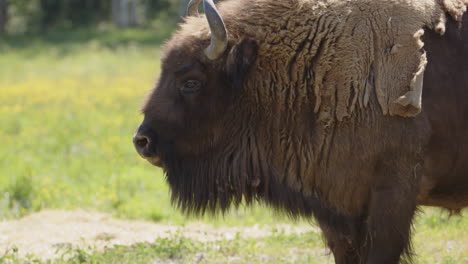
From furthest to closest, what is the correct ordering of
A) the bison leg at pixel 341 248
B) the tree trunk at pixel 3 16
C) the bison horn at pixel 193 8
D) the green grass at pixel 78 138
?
the tree trunk at pixel 3 16 → the green grass at pixel 78 138 → the bison horn at pixel 193 8 → the bison leg at pixel 341 248

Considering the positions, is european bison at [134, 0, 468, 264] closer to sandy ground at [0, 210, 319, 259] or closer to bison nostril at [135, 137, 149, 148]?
bison nostril at [135, 137, 149, 148]

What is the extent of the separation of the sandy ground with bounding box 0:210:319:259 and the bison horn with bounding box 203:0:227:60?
2481 millimetres

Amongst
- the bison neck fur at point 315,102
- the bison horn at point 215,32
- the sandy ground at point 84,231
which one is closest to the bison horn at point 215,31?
the bison horn at point 215,32

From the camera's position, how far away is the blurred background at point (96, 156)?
678cm

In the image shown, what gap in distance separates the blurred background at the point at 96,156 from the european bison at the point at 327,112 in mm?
414

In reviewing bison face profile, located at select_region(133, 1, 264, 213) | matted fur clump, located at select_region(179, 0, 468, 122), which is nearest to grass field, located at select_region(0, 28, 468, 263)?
bison face profile, located at select_region(133, 1, 264, 213)

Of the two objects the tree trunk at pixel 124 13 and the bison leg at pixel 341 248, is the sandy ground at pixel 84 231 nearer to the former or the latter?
the bison leg at pixel 341 248

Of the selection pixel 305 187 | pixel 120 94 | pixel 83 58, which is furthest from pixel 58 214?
pixel 83 58

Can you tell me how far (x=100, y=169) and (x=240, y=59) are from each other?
6.82 m

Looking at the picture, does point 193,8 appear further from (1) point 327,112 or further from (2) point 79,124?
(2) point 79,124

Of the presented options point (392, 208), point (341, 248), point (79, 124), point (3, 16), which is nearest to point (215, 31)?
point (392, 208)

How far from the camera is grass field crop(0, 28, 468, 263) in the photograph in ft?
21.5

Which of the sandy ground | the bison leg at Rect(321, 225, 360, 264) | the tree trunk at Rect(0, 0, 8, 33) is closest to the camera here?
the bison leg at Rect(321, 225, 360, 264)

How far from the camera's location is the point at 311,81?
15.8 ft
